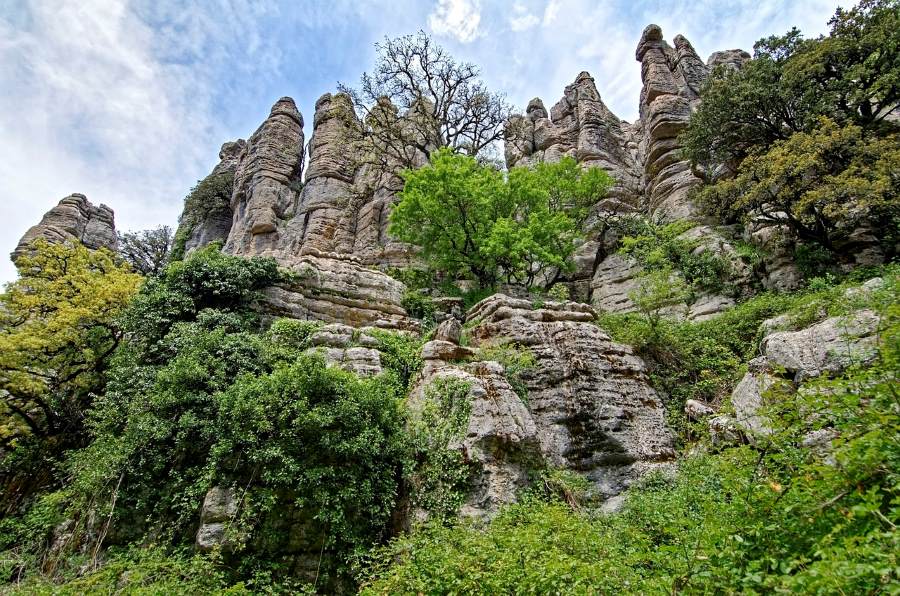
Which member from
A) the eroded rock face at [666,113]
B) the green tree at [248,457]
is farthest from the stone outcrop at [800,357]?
the eroded rock face at [666,113]

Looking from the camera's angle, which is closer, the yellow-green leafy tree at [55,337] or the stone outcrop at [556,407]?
the stone outcrop at [556,407]

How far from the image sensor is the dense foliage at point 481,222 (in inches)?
681

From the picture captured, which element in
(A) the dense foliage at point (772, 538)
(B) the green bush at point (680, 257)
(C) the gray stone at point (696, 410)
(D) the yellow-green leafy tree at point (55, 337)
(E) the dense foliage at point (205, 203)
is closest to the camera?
(A) the dense foliage at point (772, 538)

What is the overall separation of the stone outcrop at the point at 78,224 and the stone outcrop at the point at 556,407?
32289mm

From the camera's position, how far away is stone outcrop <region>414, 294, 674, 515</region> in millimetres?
7855

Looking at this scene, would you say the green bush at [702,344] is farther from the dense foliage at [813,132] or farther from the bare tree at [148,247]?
the bare tree at [148,247]

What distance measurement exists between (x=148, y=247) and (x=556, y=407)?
4087cm

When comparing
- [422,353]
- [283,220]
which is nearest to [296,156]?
[283,220]

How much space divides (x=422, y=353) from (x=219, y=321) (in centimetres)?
555

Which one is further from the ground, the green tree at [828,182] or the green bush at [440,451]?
the green tree at [828,182]

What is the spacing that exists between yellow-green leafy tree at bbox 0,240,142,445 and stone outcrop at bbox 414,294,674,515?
9.84 m

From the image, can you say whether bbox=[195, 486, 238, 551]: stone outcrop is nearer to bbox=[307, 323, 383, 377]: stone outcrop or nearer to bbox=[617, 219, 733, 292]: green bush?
bbox=[307, 323, 383, 377]: stone outcrop

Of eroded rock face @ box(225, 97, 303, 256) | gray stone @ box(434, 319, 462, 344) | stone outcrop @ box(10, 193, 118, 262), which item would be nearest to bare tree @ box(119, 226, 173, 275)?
stone outcrop @ box(10, 193, 118, 262)

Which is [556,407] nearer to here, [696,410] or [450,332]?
[450,332]
